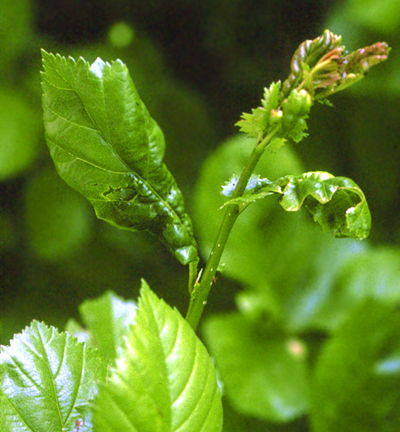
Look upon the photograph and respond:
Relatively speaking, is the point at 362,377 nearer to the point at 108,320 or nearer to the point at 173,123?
the point at 108,320

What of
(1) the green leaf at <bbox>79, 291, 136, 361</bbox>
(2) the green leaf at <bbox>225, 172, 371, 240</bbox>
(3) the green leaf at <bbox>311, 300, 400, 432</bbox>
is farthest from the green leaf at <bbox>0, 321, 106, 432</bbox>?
(3) the green leaf at <bbox>311, 300, 400, 432</bbox>

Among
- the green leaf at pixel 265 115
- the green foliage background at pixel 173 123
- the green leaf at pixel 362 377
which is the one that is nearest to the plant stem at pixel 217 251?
the green leaf at pixel 265 115

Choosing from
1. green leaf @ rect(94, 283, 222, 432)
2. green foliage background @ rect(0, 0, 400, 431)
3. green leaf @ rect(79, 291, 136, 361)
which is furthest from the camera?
green foliage background @ rect(0, 0, 400, 431)

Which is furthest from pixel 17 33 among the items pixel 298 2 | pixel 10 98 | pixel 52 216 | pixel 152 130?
pixel 152 130

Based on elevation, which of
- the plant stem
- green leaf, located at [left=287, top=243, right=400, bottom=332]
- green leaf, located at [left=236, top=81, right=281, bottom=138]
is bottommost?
green leaf, located at [left=287, top=243, right=400, bottom=332]

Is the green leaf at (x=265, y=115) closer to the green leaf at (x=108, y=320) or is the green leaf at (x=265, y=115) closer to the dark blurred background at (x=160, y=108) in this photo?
the green leaf at (x=108, y=320)

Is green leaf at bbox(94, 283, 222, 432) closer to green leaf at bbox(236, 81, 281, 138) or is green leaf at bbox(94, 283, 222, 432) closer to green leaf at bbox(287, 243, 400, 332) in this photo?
green leaf at bbox(236, 81, 281, 138)

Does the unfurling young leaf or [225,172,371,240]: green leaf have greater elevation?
the unfurling young leaf

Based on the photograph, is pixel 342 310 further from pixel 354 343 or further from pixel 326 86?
pixel 326 86

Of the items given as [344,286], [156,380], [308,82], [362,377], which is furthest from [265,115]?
[344,286]
